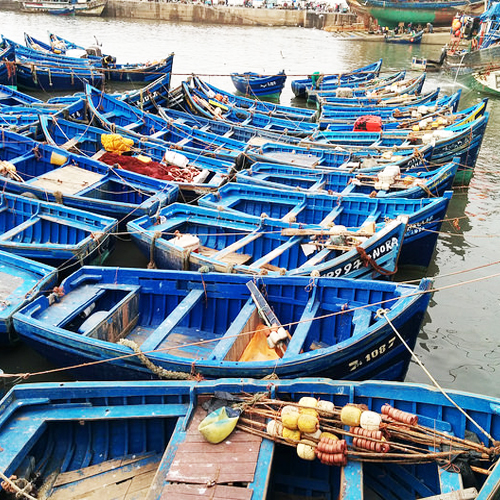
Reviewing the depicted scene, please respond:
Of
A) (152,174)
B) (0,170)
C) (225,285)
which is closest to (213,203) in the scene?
(152,174)

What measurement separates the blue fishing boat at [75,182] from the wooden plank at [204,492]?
8468mm

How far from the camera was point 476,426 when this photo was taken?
5.86 m

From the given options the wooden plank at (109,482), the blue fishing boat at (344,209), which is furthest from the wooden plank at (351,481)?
the blue fishing boat at (344,209)

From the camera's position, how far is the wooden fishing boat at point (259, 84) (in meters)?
32.3

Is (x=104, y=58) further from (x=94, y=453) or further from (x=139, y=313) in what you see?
(x=94, y=453)

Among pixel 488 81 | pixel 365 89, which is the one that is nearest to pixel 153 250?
pixel 365 89

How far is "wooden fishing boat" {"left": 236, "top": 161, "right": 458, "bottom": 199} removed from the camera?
1385 cm

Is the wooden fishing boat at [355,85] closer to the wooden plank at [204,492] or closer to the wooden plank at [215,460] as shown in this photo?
the wooden plank at [215,460]

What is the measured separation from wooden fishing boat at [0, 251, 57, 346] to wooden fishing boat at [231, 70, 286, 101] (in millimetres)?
23923

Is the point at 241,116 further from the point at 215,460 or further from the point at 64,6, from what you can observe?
the point at 64,6

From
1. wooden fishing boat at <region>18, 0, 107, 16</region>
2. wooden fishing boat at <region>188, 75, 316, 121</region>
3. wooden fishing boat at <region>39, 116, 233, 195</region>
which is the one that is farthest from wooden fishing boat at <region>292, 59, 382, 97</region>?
wooden fishing boat at <region>18, 0, 107, 16</region>

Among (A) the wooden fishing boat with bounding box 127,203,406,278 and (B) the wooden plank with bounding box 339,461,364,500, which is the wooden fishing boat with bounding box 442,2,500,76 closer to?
(A) the wooden fishing boat with bounding box 127,203,406,278

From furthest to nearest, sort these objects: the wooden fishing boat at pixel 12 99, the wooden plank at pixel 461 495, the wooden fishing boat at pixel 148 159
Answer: the wooden fishing boat at pixel 12 99 → the wooden fishing boat at pixel 148 159 → the wooden plank at pixel 461 495

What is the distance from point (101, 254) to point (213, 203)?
318 cm
